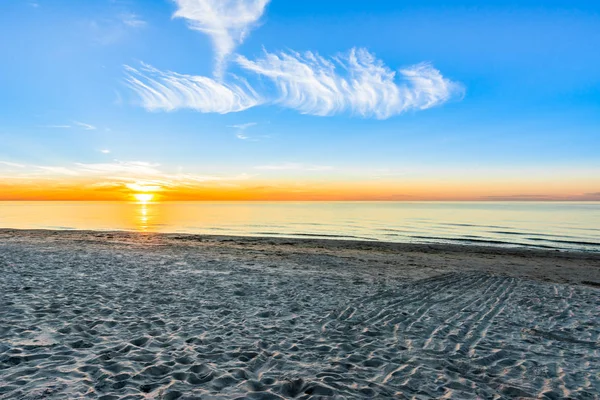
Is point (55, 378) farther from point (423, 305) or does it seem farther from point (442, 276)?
point (442, 276)

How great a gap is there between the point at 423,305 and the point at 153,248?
19106mm

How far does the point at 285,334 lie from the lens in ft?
27.2

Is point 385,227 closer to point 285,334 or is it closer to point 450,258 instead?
point 450,258

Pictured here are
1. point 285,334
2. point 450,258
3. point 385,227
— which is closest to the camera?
point 285,334

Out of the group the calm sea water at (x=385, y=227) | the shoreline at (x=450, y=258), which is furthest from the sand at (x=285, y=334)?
the calm sea water at (x=385, y=227)

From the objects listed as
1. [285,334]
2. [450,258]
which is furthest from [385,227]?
[285,334]

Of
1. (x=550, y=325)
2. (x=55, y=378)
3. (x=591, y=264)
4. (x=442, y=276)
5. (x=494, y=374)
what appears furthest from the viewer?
(x=591, y=264)

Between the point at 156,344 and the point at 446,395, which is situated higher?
the point at 156,344

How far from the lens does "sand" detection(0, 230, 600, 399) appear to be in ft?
19.2

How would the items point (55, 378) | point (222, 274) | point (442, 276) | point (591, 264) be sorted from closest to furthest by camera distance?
point (55, 378) → point (222, 274) → point (442, 276) → point (591, 264)

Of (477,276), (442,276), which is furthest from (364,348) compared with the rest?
(477,276)

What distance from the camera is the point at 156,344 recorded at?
7.35m

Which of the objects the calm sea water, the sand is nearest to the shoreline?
the sand

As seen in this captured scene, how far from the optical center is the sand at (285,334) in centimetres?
586
